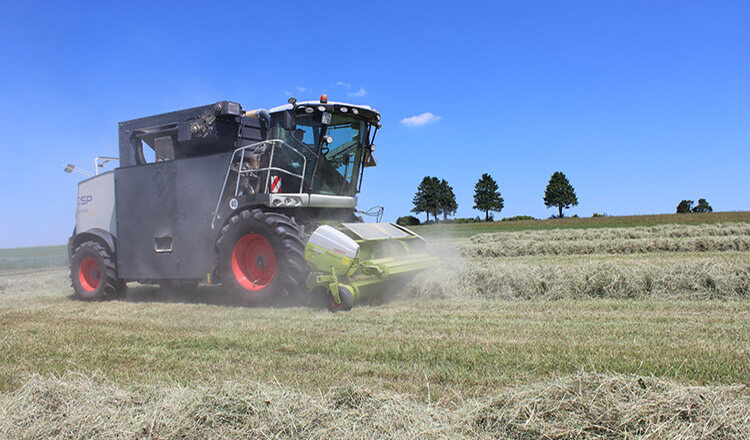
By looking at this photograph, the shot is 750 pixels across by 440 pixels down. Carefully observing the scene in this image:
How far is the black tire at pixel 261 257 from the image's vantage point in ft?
21.3

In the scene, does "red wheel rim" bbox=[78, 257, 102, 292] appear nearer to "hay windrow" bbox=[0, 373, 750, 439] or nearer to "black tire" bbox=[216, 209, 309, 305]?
"black tire" bbox=[216, 209, 309, 305]

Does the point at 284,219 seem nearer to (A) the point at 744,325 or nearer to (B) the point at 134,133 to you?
(B) the point at 134,133

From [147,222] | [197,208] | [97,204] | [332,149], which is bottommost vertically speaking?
[147,222]

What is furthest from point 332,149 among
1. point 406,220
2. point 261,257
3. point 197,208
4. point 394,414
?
point 406,220

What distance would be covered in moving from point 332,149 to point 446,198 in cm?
6231

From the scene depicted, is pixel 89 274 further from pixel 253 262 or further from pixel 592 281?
pixel 592 281

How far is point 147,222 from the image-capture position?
827 centimetres

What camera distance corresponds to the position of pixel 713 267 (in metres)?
6.38

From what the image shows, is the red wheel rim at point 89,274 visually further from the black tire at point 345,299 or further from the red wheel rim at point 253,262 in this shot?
the black tire at point 345,299

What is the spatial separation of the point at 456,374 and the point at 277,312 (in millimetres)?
3433

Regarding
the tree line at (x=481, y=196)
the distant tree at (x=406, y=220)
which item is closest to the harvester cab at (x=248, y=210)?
the distant tree at (x=406, y=220)

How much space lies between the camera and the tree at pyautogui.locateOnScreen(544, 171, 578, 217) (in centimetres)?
8294

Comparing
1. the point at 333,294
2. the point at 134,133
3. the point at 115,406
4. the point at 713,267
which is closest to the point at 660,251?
the point at 713,267

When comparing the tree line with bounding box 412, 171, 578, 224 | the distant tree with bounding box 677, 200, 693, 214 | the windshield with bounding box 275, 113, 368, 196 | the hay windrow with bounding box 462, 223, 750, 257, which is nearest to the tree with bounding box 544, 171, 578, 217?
the tree line with bounding box 412, 171, 578, 224
